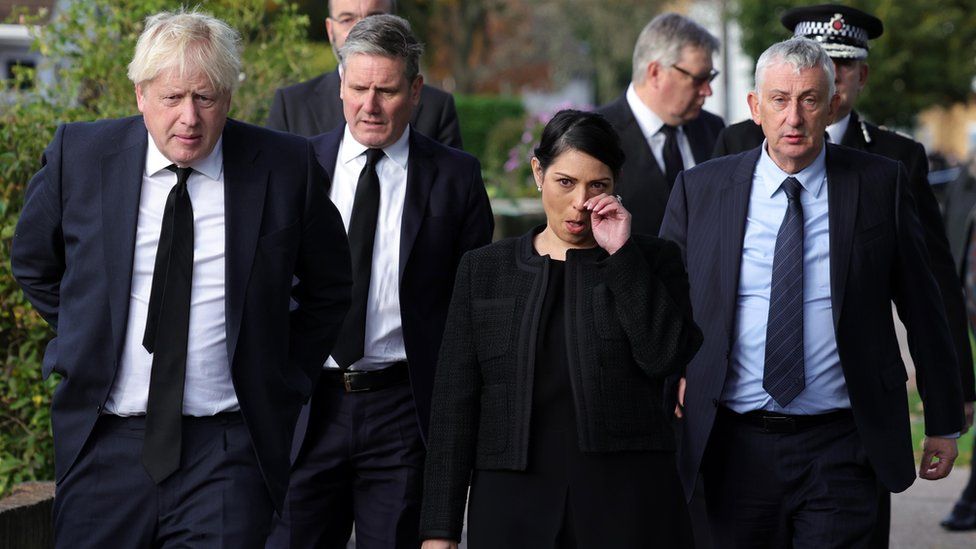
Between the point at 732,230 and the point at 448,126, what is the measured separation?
1749mm

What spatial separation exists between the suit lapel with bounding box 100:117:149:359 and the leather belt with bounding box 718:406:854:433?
200 cm

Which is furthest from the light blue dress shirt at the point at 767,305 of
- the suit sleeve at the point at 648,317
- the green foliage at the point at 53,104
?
the green foliage at the point at 53,104

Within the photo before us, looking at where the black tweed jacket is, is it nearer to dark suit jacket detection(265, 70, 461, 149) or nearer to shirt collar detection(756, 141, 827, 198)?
shirt collar detection(756, 141, 827, 198)

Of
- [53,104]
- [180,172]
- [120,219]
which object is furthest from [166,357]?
[53,104]

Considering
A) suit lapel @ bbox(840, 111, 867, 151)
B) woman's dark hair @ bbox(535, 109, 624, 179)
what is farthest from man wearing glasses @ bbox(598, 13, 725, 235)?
woman's dark hair @ bbox(535, 109, 624, 179)

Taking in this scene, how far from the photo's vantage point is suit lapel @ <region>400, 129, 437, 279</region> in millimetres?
5164

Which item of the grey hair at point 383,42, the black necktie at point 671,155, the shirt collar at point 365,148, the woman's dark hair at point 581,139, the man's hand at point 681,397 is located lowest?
the man's hand at point 681,397

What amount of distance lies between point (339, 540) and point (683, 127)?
107 inches

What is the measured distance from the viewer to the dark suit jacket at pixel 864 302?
4.85 meters

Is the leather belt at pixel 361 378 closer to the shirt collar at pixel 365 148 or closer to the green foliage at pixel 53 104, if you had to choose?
the shirt collar at pixel 365 148

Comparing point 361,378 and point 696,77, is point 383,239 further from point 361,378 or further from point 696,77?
point 696,77

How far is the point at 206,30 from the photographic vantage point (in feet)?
13.7

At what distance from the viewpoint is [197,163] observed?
4.26 meters

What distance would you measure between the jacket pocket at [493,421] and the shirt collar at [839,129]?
7.79 feet
